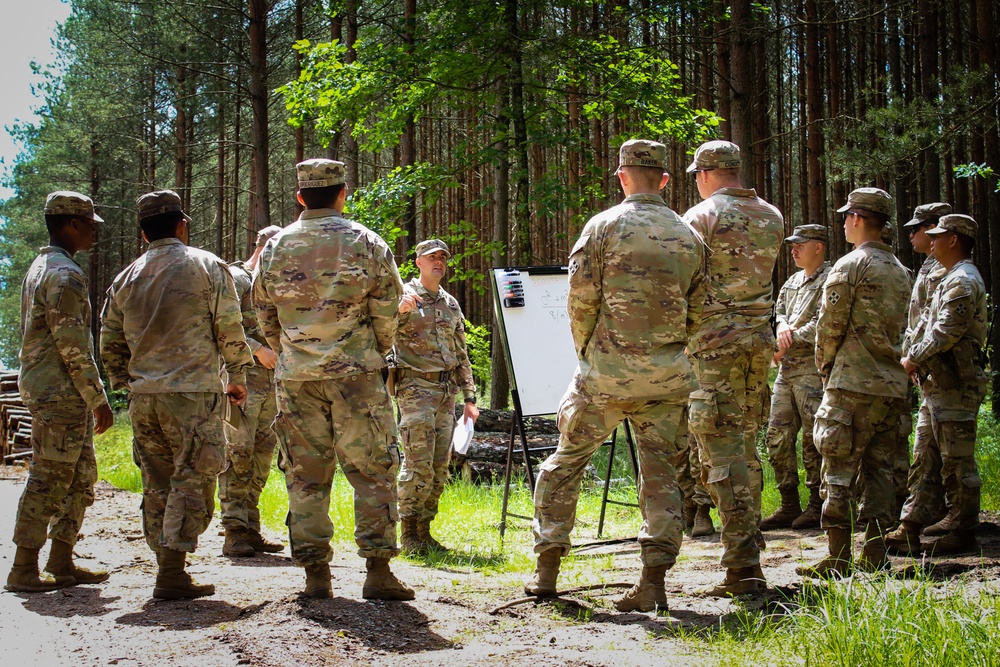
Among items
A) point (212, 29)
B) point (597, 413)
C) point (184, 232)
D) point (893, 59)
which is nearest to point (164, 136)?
point (212, 29)

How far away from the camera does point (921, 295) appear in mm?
6324

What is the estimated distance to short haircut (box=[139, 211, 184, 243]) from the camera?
5.06 m

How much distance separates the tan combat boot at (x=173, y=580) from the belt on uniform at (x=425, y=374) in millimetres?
2380

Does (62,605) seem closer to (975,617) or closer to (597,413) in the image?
(597,413)

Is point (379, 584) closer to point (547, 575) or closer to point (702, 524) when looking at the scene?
point (547, 575)

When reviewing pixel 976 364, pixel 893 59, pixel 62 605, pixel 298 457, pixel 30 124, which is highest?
pixel 30 124

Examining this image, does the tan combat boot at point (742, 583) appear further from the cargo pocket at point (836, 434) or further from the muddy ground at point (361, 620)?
the cargo pocket at point (836, 434)

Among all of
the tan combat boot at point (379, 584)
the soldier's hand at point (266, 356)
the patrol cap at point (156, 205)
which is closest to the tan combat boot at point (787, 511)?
the tan combat boot at point (379, 584)

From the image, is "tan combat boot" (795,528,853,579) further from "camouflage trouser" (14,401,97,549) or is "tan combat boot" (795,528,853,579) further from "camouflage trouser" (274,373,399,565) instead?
"camouflage trouser" (14,401,97,549)

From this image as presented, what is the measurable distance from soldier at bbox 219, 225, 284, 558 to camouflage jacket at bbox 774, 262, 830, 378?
4278 millimetres

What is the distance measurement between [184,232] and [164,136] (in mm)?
25236

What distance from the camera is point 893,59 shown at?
17.3 meters

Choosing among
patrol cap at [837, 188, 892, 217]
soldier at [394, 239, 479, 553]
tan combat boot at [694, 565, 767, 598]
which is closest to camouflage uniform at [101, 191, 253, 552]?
soldier at [394, 239, 479, 553]

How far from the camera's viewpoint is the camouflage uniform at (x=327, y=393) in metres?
4.55
